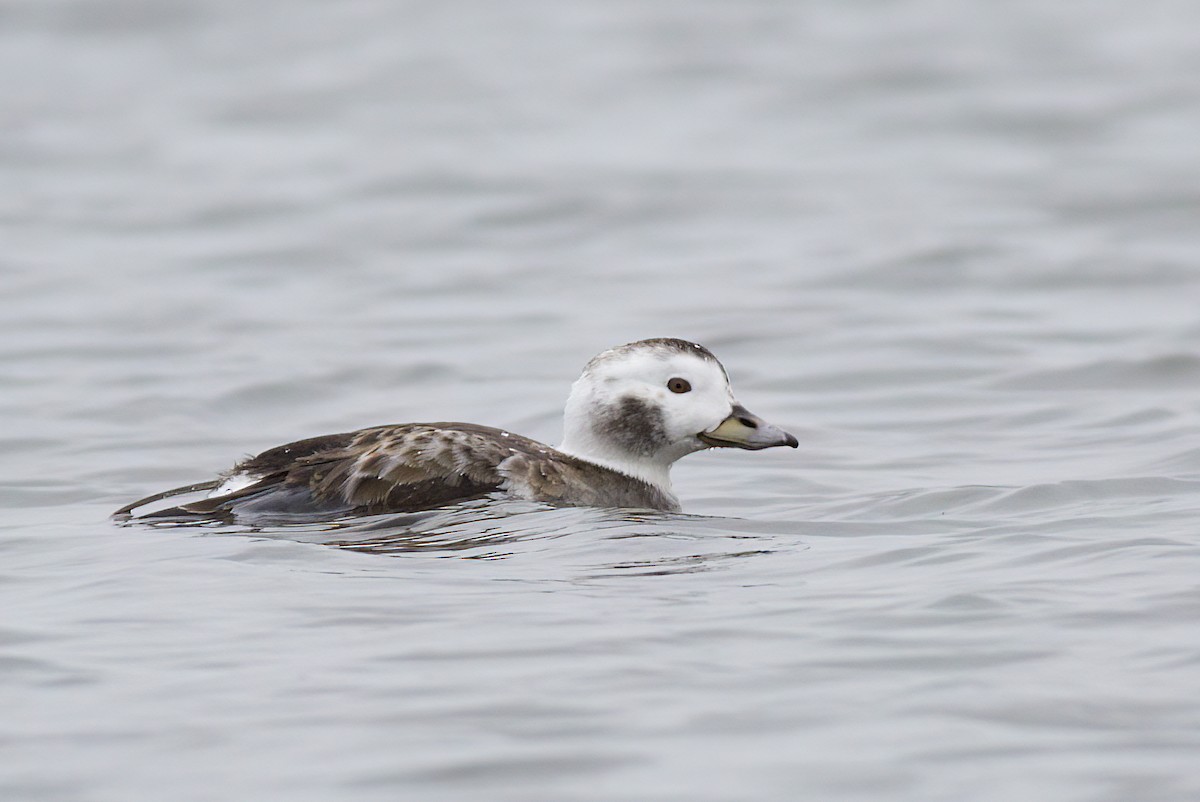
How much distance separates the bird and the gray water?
0.57 ft

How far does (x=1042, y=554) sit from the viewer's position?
8.31 meters

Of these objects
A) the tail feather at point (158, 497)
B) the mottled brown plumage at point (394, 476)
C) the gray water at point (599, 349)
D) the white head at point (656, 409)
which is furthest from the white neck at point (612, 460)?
the tail feather at point (158, 497)

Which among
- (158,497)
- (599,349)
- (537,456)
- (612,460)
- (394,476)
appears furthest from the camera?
(599,349)

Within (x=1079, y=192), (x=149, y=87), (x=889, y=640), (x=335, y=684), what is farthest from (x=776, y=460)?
(x=149, y=87)

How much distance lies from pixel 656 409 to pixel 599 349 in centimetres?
551

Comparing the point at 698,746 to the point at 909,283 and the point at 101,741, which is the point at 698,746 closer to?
the point at 101,741

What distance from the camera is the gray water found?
20.0 feet

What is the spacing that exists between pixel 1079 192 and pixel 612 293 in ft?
18.5

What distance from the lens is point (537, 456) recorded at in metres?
9.23

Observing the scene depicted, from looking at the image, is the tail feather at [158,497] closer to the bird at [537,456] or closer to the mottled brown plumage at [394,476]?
the bird at [537,456]

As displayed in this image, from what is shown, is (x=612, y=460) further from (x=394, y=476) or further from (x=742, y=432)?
(x=394, y=476)

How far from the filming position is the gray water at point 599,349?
240 inches

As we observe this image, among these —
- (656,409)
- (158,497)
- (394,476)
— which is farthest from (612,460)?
(158,497)

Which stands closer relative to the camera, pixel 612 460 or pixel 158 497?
pixel 158 497
